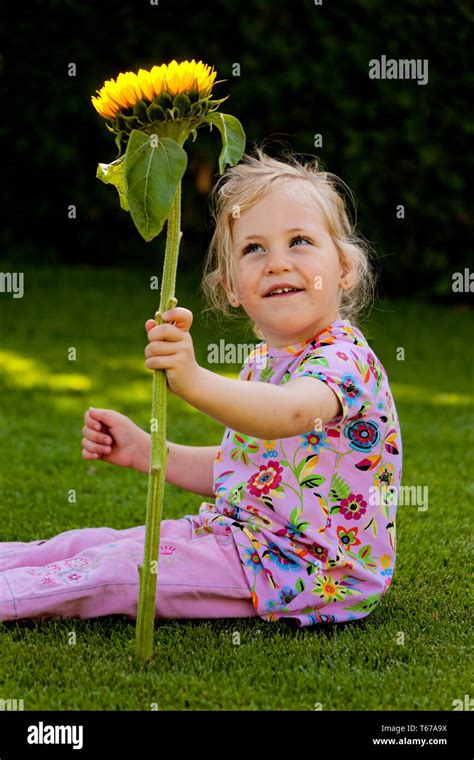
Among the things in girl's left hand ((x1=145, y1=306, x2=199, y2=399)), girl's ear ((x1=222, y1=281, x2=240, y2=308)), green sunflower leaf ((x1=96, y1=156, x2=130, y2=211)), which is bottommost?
girl's left hand ((x1=145, y1=306, x2=199, y2=399))

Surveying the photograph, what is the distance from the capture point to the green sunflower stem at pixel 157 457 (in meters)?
1.94

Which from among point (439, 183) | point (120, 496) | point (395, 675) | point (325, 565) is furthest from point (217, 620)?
point (439, 183)

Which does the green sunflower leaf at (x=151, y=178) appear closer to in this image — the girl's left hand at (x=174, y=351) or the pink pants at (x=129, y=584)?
the girl's left hand at (x=174, y=351)

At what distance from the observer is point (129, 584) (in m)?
2.32

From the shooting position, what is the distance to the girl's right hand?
8.26 ft

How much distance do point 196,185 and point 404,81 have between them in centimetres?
165

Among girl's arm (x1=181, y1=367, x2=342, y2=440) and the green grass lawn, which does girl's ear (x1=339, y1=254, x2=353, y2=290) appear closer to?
girl's arm (x1=181, y1=367, x2=342, y2=440)

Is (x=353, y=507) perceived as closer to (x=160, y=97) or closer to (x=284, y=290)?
(x=284, y=290)

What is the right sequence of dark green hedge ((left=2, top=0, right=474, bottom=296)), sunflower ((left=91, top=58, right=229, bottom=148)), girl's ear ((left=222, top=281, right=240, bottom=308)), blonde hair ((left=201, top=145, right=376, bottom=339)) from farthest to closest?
1. dark green hedge ((left=2, top=0, right=474, bottom=296))
2. girl's ear ((left=222, top=281, right=240, bottom=308))
3. blonde hair ((left=201, top=145, right=376, bottom=339))
4. sunflower ((left=91, top=58, right=229, bottom=148))

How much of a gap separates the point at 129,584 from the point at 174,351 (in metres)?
0.66

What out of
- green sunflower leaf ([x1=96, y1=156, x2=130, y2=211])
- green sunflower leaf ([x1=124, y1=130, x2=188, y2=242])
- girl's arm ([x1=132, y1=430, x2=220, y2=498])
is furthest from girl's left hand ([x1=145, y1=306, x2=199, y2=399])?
girl's arm ([x1=132, y1=430, x2=220, y2=498])

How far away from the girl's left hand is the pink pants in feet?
1.86

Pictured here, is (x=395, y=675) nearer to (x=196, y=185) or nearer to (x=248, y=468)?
(x=248, y=468)

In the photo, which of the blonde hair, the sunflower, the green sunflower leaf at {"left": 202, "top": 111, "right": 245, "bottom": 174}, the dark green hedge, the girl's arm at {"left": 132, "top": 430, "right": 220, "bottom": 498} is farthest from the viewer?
the dark green hedge
